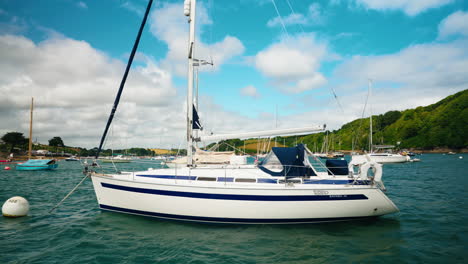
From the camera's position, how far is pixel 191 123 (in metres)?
9.44

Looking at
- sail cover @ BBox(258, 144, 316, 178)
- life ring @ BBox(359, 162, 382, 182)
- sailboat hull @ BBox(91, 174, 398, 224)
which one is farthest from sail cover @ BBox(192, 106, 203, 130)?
life ring @ BBox(359, 162, 382, 182)

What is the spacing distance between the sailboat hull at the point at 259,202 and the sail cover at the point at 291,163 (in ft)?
2.25

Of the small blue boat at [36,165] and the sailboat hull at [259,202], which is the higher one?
the sailboat hull at [259,202]

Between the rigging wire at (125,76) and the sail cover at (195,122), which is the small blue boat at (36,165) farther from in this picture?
the sail cover at (195,122)

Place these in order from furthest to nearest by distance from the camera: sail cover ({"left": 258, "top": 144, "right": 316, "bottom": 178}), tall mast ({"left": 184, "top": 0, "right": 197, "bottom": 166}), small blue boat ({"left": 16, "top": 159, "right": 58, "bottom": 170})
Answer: small blue boat ({"left": 16, "top": 159, "right": 58, "bottom": 170}) < tall mast ({"left": 184, "top": 0, "right": 197, "bottom": 166}) < sail cover ({"left": 258, "top": 144, "right": 316, "bottom": 178})

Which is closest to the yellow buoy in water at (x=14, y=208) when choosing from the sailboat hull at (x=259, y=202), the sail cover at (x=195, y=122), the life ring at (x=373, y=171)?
the sailboat hull at (x=259, y=202)

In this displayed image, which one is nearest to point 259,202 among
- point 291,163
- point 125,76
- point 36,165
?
point 291,163

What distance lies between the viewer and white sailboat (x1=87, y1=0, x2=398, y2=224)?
748 centimetres

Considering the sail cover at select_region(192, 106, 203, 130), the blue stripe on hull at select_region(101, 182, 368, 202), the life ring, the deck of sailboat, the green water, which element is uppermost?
the sail cover at select_region(192, 106, 203, 130)

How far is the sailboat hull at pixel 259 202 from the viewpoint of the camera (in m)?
7.45

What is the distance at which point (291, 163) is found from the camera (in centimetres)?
835

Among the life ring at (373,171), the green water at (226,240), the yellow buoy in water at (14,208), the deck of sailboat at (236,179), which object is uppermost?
the life ring at (373,171)

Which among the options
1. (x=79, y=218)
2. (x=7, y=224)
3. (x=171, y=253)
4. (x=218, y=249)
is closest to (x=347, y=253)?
(x=218, y=249)

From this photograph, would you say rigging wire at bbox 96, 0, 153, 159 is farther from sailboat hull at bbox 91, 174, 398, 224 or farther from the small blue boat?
the small blue boat
